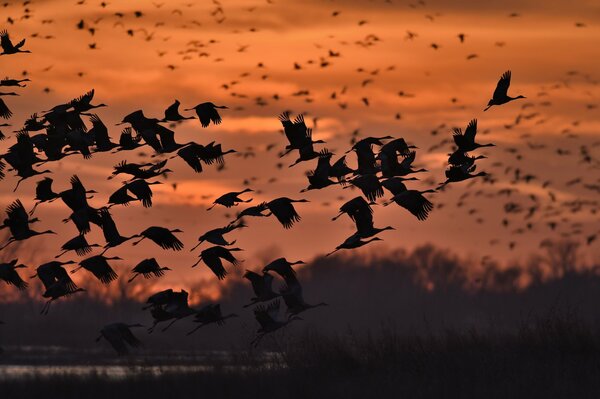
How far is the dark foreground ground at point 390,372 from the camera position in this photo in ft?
90.1

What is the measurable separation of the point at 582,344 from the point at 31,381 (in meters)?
13.9

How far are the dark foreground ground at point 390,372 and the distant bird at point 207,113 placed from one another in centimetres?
982

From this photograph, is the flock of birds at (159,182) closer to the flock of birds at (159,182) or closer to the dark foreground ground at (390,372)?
the flock of birds at (159,182)

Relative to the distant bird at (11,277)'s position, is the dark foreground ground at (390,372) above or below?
below

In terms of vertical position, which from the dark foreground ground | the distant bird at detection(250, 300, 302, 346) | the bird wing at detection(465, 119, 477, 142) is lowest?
the dark foreground ground

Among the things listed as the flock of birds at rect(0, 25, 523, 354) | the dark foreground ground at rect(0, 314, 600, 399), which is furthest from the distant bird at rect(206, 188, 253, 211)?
the dark foreground ground at rect(0, 314, 600, 399)

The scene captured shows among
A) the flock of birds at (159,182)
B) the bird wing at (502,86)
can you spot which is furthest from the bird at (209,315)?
the bird wing at (502,86)

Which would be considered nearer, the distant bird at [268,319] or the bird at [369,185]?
the distant bird at [268,319]

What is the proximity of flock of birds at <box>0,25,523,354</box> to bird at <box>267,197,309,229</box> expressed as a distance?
14mm

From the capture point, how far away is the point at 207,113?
63.5ft

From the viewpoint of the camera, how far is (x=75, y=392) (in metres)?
30.6

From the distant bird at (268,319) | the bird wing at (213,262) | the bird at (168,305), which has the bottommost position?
the distant bird at (268,319)

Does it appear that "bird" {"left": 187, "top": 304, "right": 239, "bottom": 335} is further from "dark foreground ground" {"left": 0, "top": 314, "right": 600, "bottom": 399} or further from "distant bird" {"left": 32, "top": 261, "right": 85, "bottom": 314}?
"dark foreground ground" {"left": 0, "top": 314, "right": 600, "bottom": 399}

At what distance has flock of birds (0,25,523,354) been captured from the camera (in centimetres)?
1712
